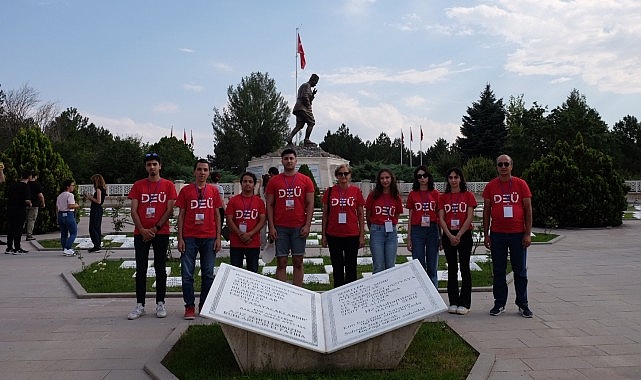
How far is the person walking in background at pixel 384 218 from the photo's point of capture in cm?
656

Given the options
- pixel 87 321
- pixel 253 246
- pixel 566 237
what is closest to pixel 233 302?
pixel 253 246

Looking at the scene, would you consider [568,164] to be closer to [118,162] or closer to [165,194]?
[165,194]

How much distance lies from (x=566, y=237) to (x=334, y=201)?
9848 millimetres

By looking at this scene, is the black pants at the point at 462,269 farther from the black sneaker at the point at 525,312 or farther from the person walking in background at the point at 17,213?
the person walking in background at the point at 17,213

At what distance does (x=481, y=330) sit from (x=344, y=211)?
1937 mm

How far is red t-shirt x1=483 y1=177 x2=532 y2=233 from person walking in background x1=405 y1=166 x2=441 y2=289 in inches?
26.1

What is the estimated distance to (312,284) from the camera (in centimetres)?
769

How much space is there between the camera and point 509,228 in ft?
20.4

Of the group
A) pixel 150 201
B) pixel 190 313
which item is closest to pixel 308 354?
pixel 190 313

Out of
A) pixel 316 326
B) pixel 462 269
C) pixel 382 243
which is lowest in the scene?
pixel 316 326

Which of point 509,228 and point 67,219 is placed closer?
point 509,228

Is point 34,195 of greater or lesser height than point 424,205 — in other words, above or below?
above

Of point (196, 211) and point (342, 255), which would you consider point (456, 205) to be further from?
point (196, 211)

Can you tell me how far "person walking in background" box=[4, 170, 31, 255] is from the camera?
11562 mm
